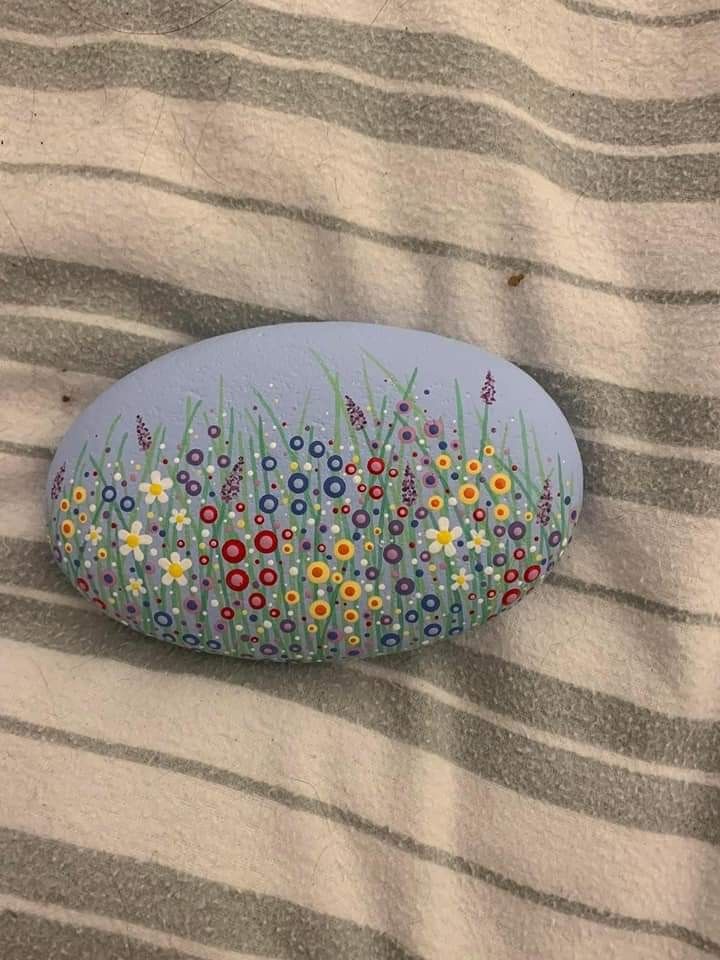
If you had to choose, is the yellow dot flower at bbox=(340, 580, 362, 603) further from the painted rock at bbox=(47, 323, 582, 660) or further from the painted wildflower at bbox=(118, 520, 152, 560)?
the painted wildflower at bbox=(118, 520, 152, 560)

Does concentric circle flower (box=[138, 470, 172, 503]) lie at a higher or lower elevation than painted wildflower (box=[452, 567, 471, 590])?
higher

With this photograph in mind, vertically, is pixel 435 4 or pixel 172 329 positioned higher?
pixel 435 4

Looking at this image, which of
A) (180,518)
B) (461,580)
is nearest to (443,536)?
(461,580)

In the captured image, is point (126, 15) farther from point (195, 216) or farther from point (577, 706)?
point (577, 706)

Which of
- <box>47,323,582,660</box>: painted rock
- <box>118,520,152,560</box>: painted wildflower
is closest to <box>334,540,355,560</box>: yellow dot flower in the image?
<box>47,323,582,660</box>: painted rock

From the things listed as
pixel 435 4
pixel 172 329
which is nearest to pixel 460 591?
Result: pixel 172 329

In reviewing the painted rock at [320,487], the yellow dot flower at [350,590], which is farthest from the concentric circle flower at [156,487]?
the yellow dot flower at [350,590]
